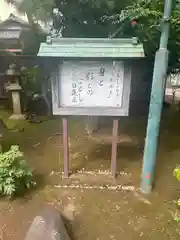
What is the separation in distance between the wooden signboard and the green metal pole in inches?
19.6

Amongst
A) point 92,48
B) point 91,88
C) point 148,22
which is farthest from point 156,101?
point 148,22

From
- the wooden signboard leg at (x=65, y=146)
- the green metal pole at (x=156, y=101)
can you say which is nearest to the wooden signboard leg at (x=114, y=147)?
the green metal pole at (x=156, y=101)

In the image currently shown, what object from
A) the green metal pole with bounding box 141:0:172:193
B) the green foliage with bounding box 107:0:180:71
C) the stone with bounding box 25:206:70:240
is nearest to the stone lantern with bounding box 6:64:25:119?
the green foliage with bounding box 107:0:180:71

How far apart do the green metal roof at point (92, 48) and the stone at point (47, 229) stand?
233 centimetres

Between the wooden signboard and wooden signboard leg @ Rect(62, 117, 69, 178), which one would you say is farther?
wooden signboard leg @ Rect(62, 117, 69, 178)

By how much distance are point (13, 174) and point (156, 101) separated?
2.51 metres

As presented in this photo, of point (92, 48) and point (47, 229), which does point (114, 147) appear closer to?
point (92, 48)

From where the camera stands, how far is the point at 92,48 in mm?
3990

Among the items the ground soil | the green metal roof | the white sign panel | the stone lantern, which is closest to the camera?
the ground soil

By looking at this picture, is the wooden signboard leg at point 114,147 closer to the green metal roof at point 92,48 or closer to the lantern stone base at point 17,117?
the green metal roof at point 92,48

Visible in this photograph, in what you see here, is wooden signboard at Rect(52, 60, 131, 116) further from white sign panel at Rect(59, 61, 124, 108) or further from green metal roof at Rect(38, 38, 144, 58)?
green metal roof at Rect(38, 38, 144, 58)

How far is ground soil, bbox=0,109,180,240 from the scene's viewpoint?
11.8 ft

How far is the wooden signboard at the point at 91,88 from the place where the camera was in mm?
4148

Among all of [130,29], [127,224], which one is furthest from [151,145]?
[130,29]
